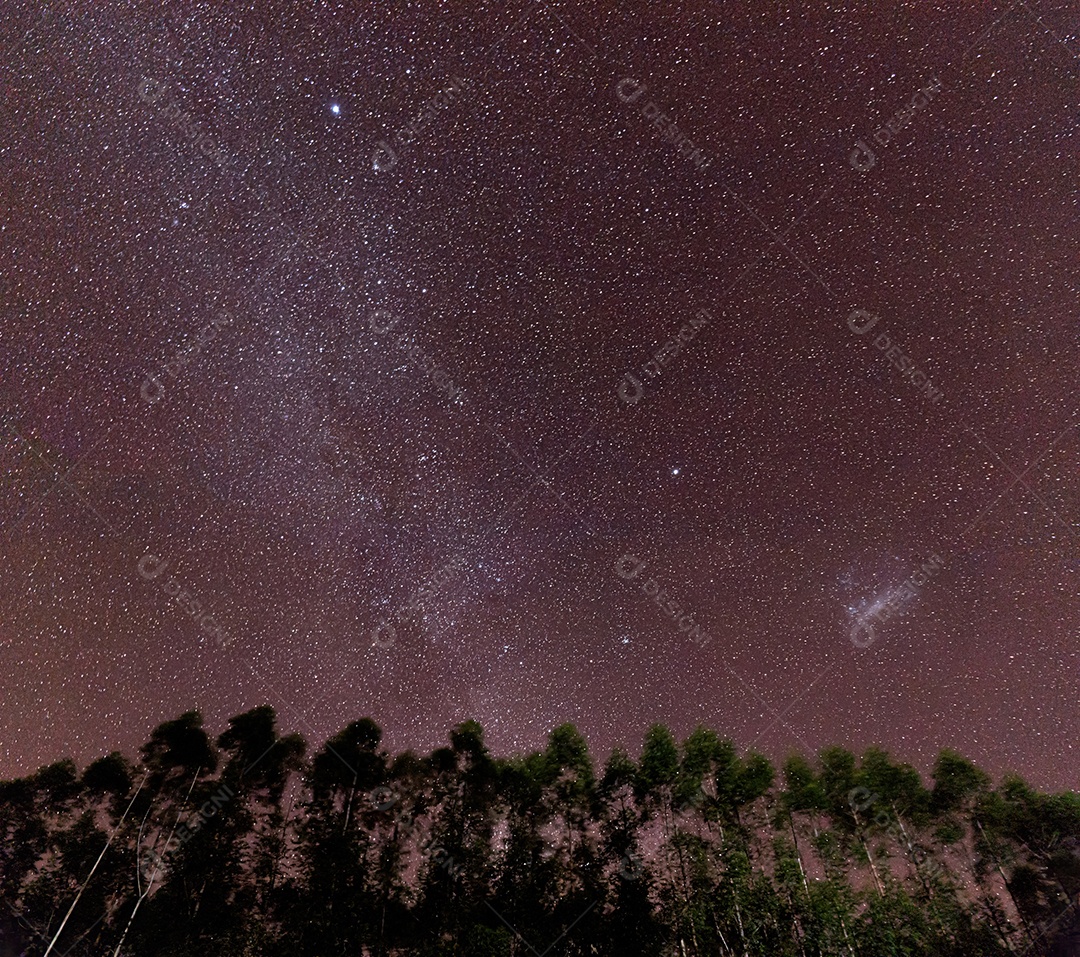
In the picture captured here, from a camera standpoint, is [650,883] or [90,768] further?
[90,768]

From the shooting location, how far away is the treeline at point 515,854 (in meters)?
18.7

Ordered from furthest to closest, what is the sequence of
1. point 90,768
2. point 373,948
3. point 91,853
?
point 90,768 < point 91,853 < point 373,948

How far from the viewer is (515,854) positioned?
19.9 metres

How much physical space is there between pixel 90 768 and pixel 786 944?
2317 cm

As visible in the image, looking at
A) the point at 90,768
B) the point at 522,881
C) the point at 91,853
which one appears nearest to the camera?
the point at 522,881

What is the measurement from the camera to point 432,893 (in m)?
19.1

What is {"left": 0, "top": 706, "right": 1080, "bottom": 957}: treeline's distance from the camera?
18688mm

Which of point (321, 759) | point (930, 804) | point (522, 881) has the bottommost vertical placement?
point (522, 881)

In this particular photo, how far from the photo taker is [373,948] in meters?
18.0

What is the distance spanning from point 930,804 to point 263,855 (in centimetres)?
2270

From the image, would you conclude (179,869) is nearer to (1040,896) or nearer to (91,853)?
(91,853)

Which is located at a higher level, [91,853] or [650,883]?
[650,883]

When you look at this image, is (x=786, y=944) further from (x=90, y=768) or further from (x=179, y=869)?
(x=90, y=768)

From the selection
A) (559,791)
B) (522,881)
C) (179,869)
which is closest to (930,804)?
(559,791)
